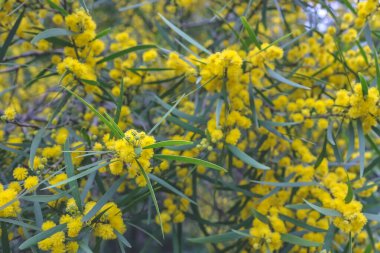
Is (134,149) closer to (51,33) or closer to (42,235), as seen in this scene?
(42,235)

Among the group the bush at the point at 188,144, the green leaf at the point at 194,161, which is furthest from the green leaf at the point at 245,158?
the green leaf at the point at 194,161

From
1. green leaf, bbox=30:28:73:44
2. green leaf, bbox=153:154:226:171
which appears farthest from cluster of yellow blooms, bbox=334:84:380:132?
green leaf, bbox=30:28:73:44

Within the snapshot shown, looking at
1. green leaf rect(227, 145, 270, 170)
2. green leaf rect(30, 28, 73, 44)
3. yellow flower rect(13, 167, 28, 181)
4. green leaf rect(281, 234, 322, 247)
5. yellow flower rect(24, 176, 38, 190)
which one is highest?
green leaf rect(30, 28, 73, 44)

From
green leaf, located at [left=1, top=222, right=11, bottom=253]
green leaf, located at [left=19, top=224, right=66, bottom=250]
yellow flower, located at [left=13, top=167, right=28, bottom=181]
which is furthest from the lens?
yellow flower, located at [left=13, top=167, right=28, bottom=181]

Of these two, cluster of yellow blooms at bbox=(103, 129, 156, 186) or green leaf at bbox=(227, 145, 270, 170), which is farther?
green leaf at bbox=(227, 145, 270, 170)

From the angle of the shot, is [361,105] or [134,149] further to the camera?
[361,105]

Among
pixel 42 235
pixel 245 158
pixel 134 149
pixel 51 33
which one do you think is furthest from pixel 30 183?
pixel 245 158

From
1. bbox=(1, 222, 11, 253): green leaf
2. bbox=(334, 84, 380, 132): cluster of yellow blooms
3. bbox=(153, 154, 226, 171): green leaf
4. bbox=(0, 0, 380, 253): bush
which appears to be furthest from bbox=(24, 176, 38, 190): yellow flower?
bbox=(334, 84, 380, 132): cluster of yellow blooms

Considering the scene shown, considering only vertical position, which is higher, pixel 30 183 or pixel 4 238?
pixel 30 183

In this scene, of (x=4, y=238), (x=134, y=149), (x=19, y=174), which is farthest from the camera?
(x=19, y=174)

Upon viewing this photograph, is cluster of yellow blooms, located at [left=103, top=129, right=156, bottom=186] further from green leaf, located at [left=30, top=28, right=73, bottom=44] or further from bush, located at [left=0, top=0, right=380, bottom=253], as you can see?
green leaf, located at [left=30, top=28, right=73, bottom=44]

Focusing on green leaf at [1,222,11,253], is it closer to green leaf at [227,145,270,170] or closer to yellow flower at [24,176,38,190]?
yellow flower at [24,176,38,190]

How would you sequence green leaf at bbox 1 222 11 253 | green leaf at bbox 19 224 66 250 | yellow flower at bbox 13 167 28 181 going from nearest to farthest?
green leaf at bbox 19 224 66 250, green leaf at bbox 1 222 11 253, yellow flower at bbox 13 167 28 181

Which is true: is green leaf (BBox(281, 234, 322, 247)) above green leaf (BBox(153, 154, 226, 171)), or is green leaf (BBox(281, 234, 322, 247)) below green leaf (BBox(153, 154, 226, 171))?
below
